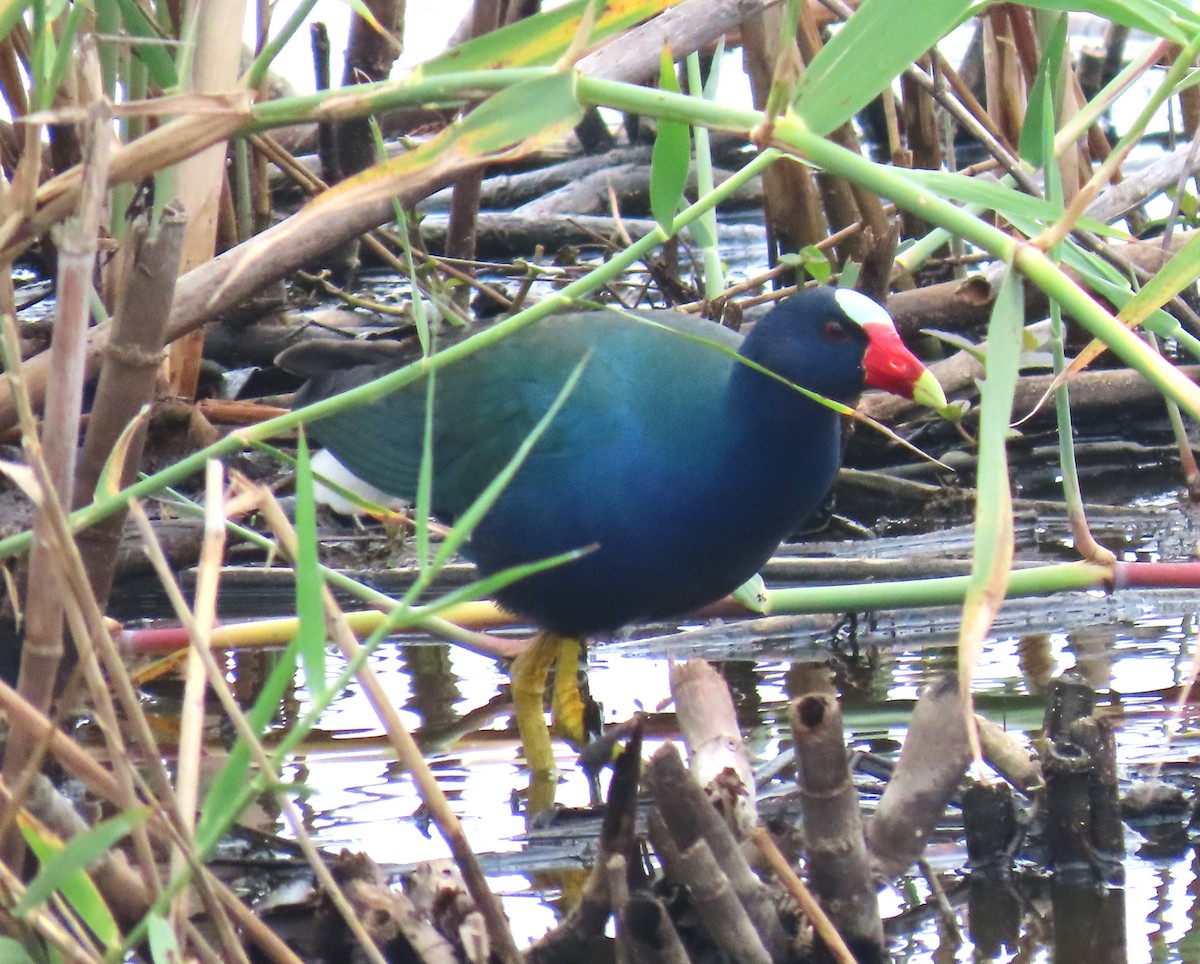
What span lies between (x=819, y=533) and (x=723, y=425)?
3.28 ft

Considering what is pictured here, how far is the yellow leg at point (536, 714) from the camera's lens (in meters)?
2.14

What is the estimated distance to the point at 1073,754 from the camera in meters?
1.71

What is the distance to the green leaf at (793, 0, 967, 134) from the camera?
3.37 feet

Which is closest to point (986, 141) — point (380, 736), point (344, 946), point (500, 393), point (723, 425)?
point (723, 425)

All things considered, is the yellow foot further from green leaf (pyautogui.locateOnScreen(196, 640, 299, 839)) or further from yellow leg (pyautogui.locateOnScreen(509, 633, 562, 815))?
green leaf (pyautogui.locateOnScreen(196, 640, 299, 839))

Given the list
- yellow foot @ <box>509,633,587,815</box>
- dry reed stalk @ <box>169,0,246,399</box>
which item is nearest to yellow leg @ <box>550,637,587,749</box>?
yellow foot @ <box>509,633,587,815</box>

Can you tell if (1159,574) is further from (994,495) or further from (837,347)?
(994,495)

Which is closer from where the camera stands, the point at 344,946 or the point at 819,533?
the point at 344,946

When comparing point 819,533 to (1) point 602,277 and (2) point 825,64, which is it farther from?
(2) point 825,64

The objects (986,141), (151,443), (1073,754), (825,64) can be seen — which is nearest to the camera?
(825,64)

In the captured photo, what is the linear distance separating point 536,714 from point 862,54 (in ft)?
4.69

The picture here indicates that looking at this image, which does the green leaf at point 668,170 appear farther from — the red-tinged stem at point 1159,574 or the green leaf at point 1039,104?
the red-tinged stem at point 1159,574

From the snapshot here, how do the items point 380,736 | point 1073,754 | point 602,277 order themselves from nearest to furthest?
point 602,277 < point 1073,754 < point 380,736

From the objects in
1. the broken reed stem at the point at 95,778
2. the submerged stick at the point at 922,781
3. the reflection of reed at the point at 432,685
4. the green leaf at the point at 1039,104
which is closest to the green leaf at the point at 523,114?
the broken reed stem at the point at 95,778
